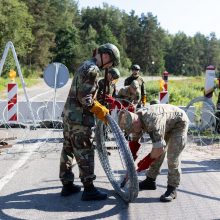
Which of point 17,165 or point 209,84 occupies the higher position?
point 209,84

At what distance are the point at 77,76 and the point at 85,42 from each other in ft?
300

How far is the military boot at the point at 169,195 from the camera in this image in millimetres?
5677

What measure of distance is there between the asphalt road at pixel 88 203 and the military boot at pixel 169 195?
75 mm

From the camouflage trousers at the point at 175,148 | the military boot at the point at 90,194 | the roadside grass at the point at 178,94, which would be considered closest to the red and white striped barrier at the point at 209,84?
the roadside grass at the point at 178,94

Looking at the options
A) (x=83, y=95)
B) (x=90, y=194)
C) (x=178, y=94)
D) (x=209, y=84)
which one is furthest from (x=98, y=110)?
(x=178, y=94)

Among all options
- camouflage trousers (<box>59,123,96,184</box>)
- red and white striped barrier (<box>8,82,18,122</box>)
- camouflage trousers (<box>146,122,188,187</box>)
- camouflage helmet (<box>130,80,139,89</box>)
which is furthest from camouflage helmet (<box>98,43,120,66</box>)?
red and white striped barrier (<box>8,82,18,122</box>)

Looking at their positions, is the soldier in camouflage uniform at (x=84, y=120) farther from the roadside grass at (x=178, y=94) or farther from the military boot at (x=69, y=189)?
the roadside grass at (x=178, y=94)

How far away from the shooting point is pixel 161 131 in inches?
208

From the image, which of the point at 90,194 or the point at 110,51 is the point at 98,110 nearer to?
the point at 110,51

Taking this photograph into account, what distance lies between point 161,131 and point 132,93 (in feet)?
16.7

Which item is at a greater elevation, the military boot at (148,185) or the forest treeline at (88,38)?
the forest treeline at (88,38)

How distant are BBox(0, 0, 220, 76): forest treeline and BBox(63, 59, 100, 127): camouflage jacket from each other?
36256mm

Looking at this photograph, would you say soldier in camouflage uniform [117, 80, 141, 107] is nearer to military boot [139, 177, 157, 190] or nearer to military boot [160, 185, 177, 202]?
military boot [139, 177, 157, 190]

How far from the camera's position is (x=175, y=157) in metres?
5.72
